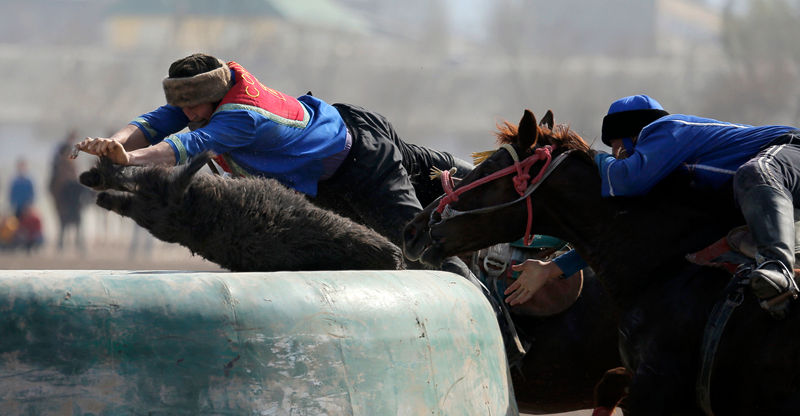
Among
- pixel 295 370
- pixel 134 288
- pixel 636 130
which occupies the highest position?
pixel 636 130

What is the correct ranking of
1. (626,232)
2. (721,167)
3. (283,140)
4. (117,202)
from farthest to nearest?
Result: (283,140), (626,232), (721,167), (117,202)

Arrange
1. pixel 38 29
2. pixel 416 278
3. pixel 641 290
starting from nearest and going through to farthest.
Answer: pixel 416 278 → pixel 641 290 → pixel 38 29

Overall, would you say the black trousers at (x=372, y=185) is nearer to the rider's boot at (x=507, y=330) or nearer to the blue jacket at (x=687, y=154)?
the rider's boot at (x=507, y=330)

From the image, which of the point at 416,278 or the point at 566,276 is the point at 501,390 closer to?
the point at 416,278

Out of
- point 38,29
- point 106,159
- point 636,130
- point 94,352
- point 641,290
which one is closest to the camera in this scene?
point 94,352

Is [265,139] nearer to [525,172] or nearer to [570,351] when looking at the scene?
[525,172]

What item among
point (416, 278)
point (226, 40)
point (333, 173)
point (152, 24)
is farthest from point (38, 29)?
point (416, 278)

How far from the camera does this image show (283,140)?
9.53ft

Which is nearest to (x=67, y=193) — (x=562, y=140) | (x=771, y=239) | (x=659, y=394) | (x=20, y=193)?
(x=20, y=193)

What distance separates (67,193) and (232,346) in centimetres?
1180

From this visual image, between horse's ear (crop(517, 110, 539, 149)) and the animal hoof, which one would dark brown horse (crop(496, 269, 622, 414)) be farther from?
the animal hoof

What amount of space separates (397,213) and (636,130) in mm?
992

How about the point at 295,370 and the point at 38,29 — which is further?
the point at 38,29

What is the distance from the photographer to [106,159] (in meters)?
2.35
